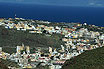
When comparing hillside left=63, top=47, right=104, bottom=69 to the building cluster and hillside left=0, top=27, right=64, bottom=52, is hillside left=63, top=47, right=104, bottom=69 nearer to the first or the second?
the building cluster

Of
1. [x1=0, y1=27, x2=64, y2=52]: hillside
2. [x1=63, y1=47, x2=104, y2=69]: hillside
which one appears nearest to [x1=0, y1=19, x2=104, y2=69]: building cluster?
[x1=0, y1=27, x2=64, y2=52]: hillside

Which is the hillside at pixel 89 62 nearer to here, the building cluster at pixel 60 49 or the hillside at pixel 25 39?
the building cluster at pixel 60 49

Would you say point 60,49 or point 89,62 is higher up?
point 89,62

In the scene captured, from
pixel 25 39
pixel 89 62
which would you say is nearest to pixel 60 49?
pixel 25 39

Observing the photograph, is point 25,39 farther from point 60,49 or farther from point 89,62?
point 89,62

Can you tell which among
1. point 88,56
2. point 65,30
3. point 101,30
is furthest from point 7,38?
point 88,56

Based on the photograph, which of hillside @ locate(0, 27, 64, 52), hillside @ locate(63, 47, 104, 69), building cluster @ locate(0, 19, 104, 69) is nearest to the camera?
hillside @ locate(63, 47, 104, 69)

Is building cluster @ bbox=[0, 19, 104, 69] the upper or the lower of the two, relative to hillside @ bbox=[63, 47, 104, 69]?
lower

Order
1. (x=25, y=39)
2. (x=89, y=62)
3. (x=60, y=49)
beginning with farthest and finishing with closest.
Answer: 1. (x=25, y=39)
2. (x=60, y=49)
3. (x=89, y=62)
